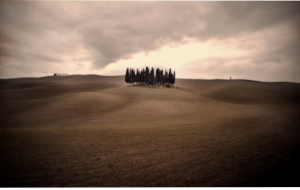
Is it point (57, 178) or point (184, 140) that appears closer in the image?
point (57, 178)

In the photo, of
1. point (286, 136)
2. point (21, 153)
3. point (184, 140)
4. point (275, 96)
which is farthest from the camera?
point (275, 96)

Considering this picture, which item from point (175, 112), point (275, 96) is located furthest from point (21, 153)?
point (275, 96)

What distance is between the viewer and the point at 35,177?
5.99 m

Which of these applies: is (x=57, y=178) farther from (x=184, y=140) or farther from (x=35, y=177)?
(x=184, y=140)

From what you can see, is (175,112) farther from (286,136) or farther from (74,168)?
(74,168)

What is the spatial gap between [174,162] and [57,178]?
6.36m

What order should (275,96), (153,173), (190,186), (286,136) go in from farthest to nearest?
(275,96) < (286,136) < (153,173) < (190,186)

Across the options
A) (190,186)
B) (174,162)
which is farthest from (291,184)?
(174,162)

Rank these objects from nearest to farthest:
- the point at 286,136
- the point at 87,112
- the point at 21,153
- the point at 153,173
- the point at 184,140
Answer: the point at 153,173 < the point at 21,153 < the point at 184,140 < the point at 286,136 < the point at 87,112

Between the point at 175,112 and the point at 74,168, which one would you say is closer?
the point at 74,168

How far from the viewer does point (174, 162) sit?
7.39 m

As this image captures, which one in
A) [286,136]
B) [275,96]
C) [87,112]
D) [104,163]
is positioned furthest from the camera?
[275,96]

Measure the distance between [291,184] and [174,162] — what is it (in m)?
5.85

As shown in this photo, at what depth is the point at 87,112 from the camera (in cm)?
2484
